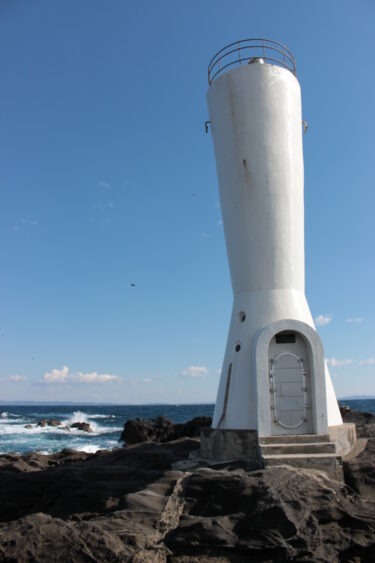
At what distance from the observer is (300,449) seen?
324 inches

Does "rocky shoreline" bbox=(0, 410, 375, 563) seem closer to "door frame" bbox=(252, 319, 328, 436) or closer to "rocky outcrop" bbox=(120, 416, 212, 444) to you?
"door frame" bbox=(252, 319, 328, 436)

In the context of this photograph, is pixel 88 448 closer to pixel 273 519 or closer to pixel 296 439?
pixel 296 439

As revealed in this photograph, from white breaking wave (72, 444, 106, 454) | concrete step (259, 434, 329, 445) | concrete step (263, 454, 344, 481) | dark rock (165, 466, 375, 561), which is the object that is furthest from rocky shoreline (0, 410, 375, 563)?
white breaking wave (72, 444, 106, 454)

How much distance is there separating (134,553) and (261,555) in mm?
1522

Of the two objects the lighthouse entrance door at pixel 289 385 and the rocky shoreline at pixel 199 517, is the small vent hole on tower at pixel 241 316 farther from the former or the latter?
the rocky shoreline at pixel 199 517

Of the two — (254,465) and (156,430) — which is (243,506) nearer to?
(254,465)

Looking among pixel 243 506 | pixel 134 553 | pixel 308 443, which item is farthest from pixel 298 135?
pixel 134 553

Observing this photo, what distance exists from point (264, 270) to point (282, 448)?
3.70 m

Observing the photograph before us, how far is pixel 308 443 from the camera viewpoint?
27.7 feet

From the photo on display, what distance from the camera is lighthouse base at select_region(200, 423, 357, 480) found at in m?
7.79

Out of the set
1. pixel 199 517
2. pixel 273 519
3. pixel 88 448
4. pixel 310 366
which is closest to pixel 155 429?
pixel 88 448

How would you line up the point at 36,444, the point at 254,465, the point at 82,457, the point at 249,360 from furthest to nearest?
the point at 36,444 < the point at 82,457 < the point at 249,360 < the point at 254,465

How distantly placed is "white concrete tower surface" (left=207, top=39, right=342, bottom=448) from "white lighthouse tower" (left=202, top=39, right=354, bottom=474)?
21 mm

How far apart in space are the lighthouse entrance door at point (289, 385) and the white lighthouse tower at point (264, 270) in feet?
0.06
